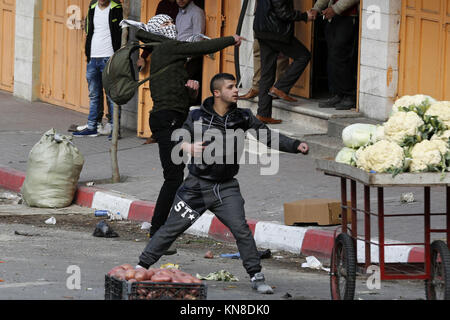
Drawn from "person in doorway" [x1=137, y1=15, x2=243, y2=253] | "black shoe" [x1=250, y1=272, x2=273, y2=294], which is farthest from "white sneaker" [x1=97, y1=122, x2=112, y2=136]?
"black shoe" [x1=250, y1=272, x2=273, y2=294]

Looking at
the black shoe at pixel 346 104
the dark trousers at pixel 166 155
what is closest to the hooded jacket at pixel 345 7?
the black shoe at pixel 346 104

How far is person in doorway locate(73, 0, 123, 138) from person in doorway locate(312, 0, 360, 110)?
9.47 feet

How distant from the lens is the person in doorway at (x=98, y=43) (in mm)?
15047

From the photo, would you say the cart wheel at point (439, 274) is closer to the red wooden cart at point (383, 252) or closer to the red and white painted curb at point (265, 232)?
the red wooden cart at point (383, 252)

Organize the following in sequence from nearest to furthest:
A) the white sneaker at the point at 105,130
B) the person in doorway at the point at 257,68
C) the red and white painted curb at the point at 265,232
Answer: the red and white painted curb at the point at 265,232 < the person in doorway at the point at 257,68 < the white sneaker at the point at 105,130

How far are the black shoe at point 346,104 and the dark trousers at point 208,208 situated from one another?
19.2ft

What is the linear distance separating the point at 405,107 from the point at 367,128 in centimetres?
33

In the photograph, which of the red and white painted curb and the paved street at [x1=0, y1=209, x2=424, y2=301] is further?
the red and white painted curb

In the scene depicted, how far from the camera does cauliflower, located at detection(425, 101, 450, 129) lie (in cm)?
695

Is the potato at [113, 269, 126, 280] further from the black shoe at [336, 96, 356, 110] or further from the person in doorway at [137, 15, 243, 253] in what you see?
the black shoe at [336, 96, 356, 110]

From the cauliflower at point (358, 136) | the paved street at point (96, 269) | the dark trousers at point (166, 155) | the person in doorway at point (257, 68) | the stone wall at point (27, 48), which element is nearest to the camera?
the cauliflower at point (358, 136)

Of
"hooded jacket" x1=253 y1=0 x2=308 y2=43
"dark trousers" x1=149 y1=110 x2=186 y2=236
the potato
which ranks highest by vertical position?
"hooded jacket" x1=253 y1=0 x2=308 y2=43
